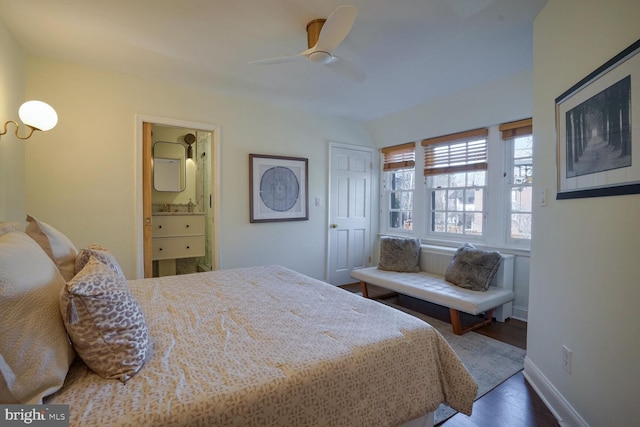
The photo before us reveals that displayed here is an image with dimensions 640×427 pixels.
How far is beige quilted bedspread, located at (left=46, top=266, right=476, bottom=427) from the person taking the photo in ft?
2.80

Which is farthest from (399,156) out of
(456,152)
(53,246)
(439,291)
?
(53,246)

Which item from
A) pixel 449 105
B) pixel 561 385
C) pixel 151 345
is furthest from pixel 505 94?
pixel 151 345

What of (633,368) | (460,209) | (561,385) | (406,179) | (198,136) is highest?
(198,136)

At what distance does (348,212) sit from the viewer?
4449 mm

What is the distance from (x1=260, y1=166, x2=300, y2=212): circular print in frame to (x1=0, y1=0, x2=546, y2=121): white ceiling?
1018 mm

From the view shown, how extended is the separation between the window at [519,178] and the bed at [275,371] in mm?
2397

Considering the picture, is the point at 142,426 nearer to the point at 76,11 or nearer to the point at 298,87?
the point at 76,11

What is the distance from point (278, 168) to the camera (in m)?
3.76

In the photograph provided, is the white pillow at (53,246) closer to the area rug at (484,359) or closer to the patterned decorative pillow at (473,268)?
the area rug at (484,359)

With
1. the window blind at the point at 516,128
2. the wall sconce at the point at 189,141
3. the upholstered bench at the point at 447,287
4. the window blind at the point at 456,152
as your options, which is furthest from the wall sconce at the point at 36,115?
the window blind at the point at 516,128

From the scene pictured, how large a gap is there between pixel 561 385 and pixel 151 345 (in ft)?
7.17

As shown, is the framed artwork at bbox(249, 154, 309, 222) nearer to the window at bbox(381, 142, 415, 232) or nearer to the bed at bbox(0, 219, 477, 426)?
the window at bbox(381, 142, 415, 232)

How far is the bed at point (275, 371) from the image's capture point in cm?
85

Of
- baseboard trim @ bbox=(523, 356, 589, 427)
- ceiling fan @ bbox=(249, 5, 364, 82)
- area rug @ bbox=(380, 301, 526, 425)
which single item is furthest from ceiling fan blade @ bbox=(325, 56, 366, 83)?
baseboard trim @ bbox=(523, 356, 589, 427)
